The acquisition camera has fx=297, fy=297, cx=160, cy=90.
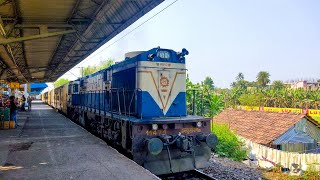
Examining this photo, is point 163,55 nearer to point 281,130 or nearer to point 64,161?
point 64,161

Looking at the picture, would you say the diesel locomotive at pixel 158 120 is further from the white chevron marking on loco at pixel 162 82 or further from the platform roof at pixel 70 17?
the platform roof at pixel 70 17

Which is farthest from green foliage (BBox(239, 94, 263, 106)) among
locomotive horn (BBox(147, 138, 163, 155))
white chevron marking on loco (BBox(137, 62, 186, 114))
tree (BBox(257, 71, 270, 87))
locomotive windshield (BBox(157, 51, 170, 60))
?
locomotive horn (BBox(147, 138, 163, 155))

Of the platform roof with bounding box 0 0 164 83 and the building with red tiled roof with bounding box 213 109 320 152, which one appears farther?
the building with red tiled roof with bounding box 213 109 320 152

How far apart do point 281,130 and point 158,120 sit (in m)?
15.6

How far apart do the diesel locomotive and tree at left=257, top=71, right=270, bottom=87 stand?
100997 millimetres

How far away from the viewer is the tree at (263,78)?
10369cm

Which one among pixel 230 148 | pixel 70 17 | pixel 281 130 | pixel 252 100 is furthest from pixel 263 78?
pixel 70 17

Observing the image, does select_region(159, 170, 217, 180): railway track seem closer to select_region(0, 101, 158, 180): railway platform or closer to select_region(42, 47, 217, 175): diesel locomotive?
select_region(42, 47, 217, 175): diesel locomotive

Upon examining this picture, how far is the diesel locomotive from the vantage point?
7570mm

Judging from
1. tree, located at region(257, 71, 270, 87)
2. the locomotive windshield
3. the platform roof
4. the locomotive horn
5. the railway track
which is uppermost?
tree, located at region(257, 71, 270, 87)

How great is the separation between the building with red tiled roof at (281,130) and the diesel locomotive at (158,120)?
1334cm

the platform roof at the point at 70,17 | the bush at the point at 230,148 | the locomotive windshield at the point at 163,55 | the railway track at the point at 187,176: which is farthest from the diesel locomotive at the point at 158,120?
→ the bush at the point at 230,148

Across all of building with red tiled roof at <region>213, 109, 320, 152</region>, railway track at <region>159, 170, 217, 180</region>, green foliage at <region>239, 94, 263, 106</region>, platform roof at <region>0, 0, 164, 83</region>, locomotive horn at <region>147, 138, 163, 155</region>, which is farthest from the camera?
green foliage at <region>239, 94, 263, 106</region>

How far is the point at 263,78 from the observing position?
343 ft
